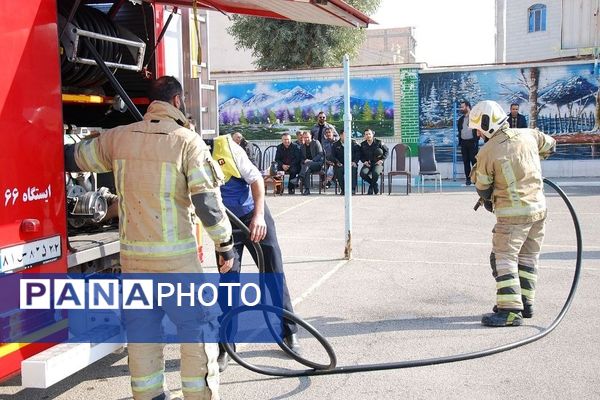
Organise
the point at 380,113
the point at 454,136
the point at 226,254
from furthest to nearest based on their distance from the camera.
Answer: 1. the point at 380,113
2. the point at 454,136
3. the point at 226,254

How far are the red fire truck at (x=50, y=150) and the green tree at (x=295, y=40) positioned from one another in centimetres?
2265

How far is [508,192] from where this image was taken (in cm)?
553

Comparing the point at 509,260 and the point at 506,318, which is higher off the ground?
the point at 509,260

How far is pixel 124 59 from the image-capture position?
541 cm

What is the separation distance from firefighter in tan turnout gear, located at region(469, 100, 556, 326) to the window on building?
110ft

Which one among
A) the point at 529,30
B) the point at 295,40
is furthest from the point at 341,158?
the point at 529,30

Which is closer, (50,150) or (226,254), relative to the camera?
(50,150)

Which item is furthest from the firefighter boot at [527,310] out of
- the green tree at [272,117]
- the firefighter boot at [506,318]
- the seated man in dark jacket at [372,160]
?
the green tree at [272,117]

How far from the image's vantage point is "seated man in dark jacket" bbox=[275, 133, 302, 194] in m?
16.5

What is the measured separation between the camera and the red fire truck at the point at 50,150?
3316 millimetres

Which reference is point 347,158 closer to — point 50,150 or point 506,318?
point 506,318

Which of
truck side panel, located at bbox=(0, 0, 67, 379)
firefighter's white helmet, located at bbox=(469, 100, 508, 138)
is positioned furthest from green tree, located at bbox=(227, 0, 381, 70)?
truck side panel, located at bbox=(0, 0, 67, 379)

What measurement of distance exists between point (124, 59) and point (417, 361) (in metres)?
3.14

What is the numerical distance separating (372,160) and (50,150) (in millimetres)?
12754
